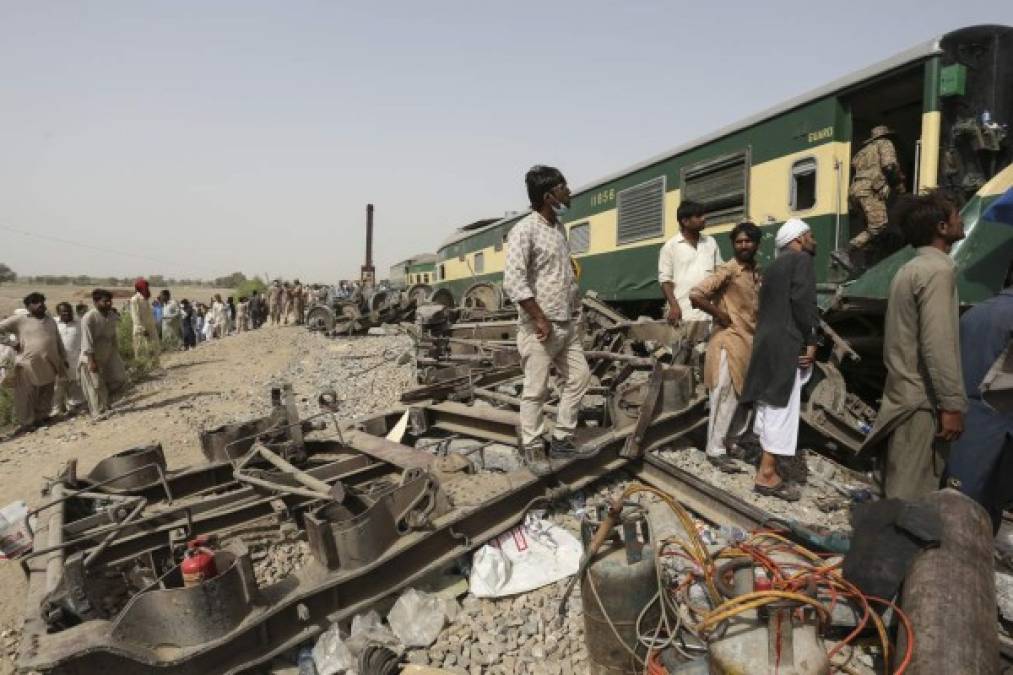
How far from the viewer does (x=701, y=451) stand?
4441mm

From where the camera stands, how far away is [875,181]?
18.0ft

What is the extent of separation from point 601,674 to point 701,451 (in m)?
2.49

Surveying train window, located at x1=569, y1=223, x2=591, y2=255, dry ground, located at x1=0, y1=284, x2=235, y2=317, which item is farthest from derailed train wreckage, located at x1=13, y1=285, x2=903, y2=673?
dry ground, located at x1=0, y1=284, x2=235, y2=317

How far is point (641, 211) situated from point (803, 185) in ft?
10.7

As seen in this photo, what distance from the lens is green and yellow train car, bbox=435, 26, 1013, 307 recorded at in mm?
5004

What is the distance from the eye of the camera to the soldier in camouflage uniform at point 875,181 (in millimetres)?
5418

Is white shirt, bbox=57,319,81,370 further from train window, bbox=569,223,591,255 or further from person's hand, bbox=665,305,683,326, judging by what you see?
person's hand, bbox=665,305,683,326

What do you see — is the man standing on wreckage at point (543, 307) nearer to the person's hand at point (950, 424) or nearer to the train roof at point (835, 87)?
the person's hand at point (950, 424)

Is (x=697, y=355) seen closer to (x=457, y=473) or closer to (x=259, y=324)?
(x=457, y=473)

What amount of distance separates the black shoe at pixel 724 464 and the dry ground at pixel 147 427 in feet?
14.2

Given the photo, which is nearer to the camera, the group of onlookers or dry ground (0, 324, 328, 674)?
dry ground (0, 324, 328, 674)

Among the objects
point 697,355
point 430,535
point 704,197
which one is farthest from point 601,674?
point 704,197

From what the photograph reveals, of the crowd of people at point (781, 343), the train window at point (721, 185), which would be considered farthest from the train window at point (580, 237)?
the crowd of people at point (781, 343)

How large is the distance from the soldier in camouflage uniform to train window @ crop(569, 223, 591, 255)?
5938 mm
